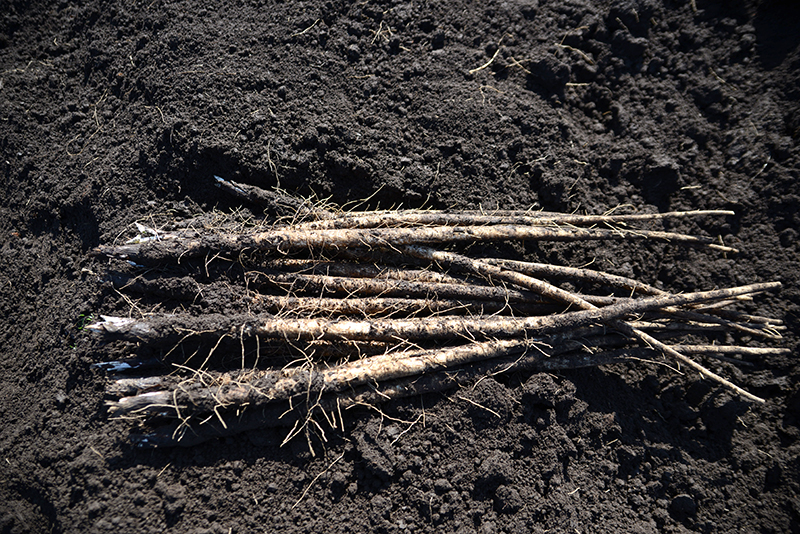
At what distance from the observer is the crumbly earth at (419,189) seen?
1993 mm

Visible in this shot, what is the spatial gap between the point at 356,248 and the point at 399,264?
10.7 inches

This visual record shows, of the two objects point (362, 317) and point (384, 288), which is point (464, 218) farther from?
point (362, 317)

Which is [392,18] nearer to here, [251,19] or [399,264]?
[251,19]

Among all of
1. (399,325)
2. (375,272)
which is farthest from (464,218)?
(399,325)

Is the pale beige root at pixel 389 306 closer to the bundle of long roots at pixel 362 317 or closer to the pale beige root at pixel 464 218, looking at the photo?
the bundle of long roots at pixel 362 317

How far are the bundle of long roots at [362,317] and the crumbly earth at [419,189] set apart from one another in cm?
13

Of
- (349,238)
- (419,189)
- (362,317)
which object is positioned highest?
(419,189)

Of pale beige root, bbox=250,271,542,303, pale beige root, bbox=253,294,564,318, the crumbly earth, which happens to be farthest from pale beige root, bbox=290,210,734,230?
pale beige root, bbox=253,294,564,318

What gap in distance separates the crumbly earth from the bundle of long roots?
13 cm

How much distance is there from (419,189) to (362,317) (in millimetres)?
852

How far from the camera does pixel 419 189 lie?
7.93ft

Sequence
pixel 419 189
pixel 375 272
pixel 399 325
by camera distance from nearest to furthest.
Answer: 1. pixel 399 325
2. pixel 375 272
3. pixel 419 189

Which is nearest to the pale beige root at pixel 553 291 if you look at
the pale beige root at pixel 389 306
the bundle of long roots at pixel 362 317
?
the bundle of long roots at pixel 362 317

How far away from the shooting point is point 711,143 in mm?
2557
